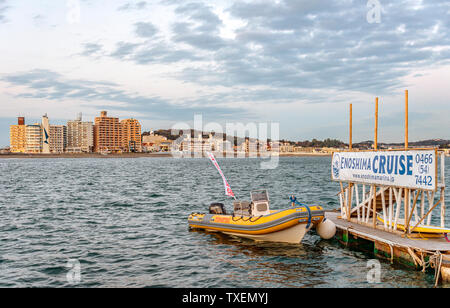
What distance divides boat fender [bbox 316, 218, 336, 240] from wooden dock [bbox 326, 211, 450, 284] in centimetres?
50

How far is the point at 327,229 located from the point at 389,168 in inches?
166

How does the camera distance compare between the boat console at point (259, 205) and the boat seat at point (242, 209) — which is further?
the boat seat at point (242, 209)

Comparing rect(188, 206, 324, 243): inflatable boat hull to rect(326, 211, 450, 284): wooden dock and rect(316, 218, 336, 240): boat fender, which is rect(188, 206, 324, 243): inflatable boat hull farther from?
rect(326, 211, 450, 284): wooden dock

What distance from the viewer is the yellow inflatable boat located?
18.4 metres

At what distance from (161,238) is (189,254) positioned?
3.71m

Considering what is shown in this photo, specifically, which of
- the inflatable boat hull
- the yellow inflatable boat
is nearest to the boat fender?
the yellow inflatable boat

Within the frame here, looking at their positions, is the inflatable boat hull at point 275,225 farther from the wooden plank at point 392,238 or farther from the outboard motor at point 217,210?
the wooden plank at point 392,238

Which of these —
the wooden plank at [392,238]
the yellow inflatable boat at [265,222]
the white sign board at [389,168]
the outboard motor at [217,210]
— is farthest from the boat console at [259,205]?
the white sign board at [389,168]

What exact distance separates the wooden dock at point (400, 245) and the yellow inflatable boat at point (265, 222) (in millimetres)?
1117

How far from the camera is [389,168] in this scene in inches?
671

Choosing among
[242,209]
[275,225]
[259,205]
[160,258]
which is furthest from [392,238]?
[160,258]

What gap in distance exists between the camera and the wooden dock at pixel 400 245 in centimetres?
1362

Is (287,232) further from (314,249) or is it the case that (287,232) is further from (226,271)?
(226,271)

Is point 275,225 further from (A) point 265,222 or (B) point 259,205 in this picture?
(B) point 259,205
